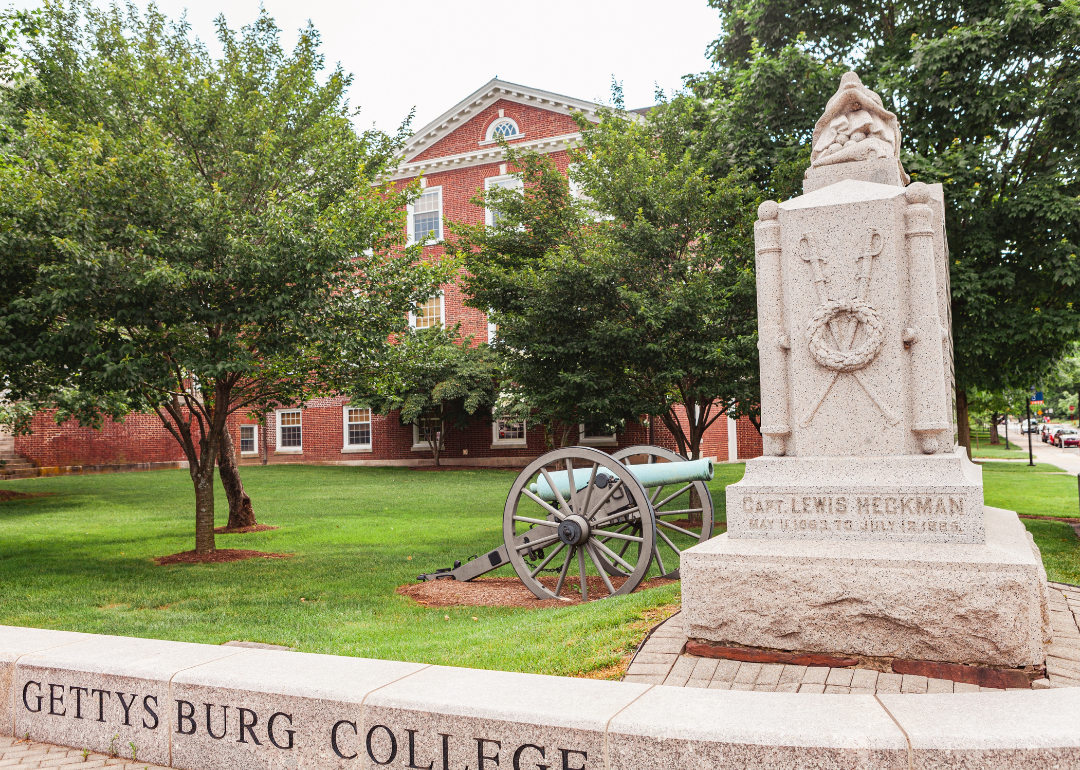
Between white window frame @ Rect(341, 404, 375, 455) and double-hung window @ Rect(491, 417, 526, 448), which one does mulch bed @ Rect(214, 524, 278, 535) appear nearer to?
double-hung window @ Rect(491, 417, 526, 448)

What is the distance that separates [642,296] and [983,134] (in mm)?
5695

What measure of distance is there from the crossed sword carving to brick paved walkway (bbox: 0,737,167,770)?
4.19 metres

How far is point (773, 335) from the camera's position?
17.5 feet

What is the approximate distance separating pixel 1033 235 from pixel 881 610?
398 inches

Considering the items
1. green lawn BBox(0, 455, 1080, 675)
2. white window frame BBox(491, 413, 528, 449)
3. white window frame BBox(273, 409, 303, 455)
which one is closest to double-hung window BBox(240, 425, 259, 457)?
white window frame BBox(273, 409, 303, 455)

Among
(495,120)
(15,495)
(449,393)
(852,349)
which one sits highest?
(495,120)

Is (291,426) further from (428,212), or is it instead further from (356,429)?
(428,212)

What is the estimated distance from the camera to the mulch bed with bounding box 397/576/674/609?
27.0 ft

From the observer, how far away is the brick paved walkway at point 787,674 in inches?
153

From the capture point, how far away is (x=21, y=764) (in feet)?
11.5

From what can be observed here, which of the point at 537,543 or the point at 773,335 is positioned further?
the point at 537,543

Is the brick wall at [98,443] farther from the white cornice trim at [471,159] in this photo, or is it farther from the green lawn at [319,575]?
the white cornice trim at [471,159]

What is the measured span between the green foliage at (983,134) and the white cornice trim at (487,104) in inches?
590

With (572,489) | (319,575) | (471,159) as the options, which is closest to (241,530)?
(319,575)
